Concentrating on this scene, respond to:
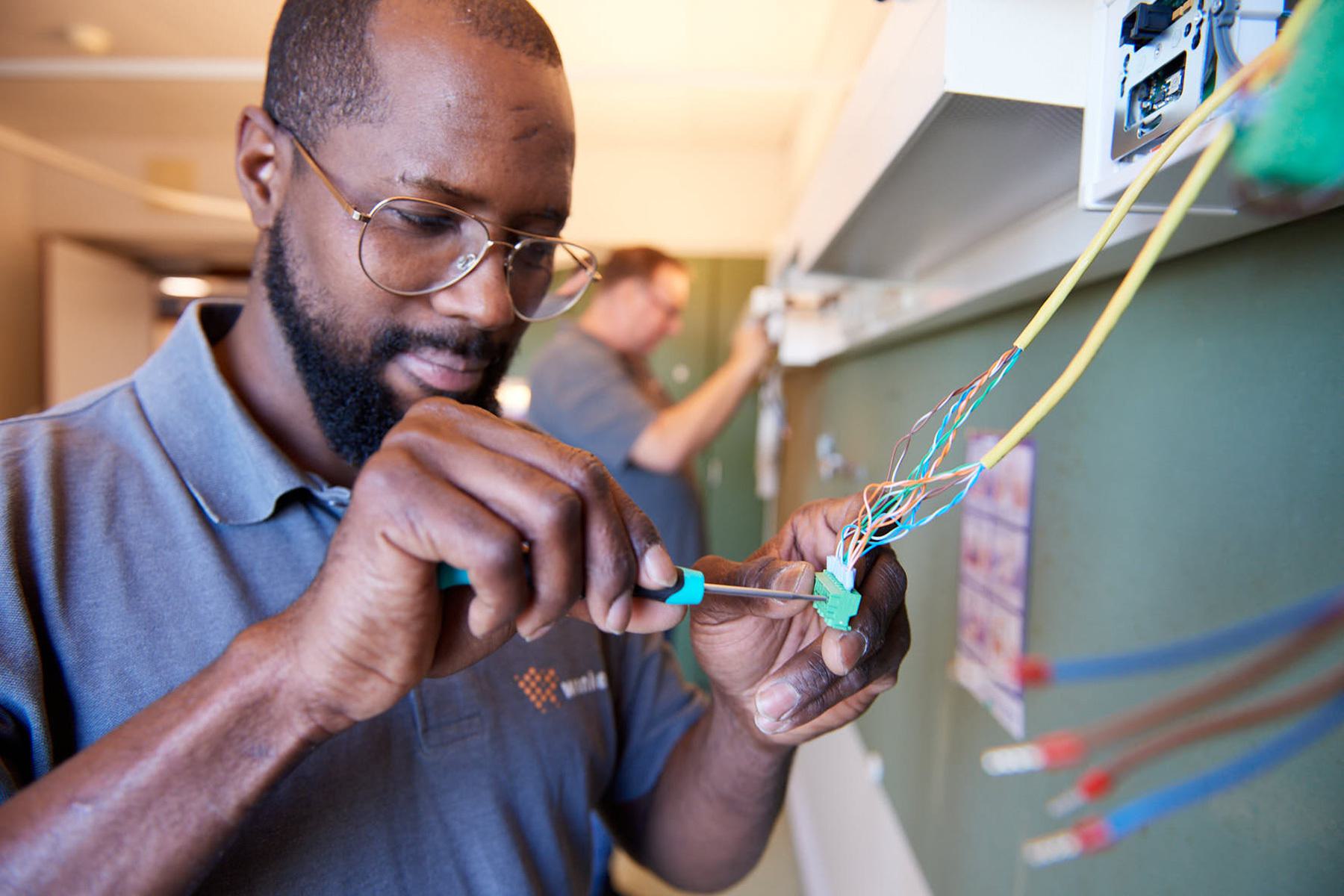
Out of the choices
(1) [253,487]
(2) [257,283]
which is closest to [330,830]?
(1) [253,487]

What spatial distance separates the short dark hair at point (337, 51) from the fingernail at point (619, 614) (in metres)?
0.46

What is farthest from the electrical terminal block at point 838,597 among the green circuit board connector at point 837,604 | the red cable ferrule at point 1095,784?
the red cable ferrule at point 1095,784

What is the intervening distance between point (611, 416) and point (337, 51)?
1.09m

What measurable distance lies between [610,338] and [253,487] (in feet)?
4.58

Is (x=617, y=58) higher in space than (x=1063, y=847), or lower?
higher

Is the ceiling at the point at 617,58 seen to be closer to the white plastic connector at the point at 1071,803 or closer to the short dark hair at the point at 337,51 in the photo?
the short dark hair at the point at 337,51

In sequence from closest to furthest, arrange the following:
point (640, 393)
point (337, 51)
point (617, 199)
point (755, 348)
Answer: point (337, 51)
point (617, 199)
point (755, 348)
point (640, 393)

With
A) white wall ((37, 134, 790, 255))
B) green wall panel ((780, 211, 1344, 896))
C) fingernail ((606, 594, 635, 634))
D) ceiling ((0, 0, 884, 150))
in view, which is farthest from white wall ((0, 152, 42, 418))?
green wall panel ((780, 211, 1344, 896))

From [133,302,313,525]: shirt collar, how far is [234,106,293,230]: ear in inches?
5.8

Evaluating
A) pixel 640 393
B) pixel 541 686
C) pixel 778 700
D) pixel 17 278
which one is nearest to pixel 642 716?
pixel 541 686

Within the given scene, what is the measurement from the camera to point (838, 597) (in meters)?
0.45

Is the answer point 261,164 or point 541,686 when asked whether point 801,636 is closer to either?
point 541,686

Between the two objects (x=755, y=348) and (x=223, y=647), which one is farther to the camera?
(x=755, y=348)

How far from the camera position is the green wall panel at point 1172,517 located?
40 cm
